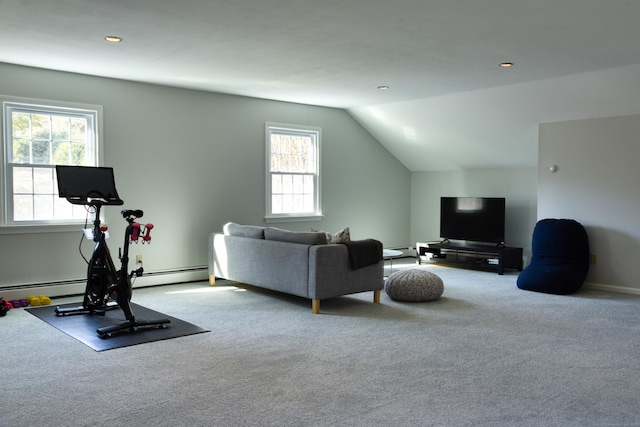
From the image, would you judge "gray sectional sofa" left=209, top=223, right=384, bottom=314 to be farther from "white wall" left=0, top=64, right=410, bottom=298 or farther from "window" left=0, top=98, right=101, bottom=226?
"window" left=0, top=98, right=101, bottom=226

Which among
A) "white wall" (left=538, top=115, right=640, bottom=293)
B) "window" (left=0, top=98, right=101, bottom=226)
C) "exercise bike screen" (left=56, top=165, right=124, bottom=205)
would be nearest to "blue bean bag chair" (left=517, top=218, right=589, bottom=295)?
"white wall" (left=538, top=115, right=640, bottom=293)

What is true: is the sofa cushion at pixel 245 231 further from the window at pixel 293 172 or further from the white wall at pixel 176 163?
the window at pixel 293 172

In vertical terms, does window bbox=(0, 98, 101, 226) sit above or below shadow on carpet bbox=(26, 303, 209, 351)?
above

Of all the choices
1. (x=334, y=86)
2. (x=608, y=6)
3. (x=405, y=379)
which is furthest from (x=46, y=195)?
(x=608, y=6)

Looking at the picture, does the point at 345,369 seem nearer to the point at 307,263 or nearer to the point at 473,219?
the point at 307,263

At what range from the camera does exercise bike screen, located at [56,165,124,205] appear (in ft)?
16.0

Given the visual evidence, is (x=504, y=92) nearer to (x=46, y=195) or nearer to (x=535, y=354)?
(x=535, y=354)

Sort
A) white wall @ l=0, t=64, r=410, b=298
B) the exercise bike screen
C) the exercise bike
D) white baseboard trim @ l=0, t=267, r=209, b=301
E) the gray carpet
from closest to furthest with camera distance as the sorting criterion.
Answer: the gray carpet
the exercise bike
the exercise bike screen
white baseboard trim @ l=0, t=267, r=209, b=301
white wall @ l=0, t=64, r=410, b=298

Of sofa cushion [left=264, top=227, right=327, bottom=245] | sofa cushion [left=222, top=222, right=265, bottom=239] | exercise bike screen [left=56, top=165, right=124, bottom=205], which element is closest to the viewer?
exercise bike screen [left=56, top=165, right=124, bottom=205]

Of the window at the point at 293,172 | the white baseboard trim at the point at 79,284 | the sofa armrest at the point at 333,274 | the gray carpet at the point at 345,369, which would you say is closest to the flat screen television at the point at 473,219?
the window at the point at 293,172

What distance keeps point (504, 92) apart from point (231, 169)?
3.62m

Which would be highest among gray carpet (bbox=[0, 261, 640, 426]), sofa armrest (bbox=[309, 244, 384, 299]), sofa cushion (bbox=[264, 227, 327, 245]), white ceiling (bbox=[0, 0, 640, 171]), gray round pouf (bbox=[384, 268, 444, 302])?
white ceiling (bbox=[0, 0, 640, 171])

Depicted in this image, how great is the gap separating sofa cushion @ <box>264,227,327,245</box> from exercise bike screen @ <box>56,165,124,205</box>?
1.60 m

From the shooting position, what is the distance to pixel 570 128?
6754 millimetres
